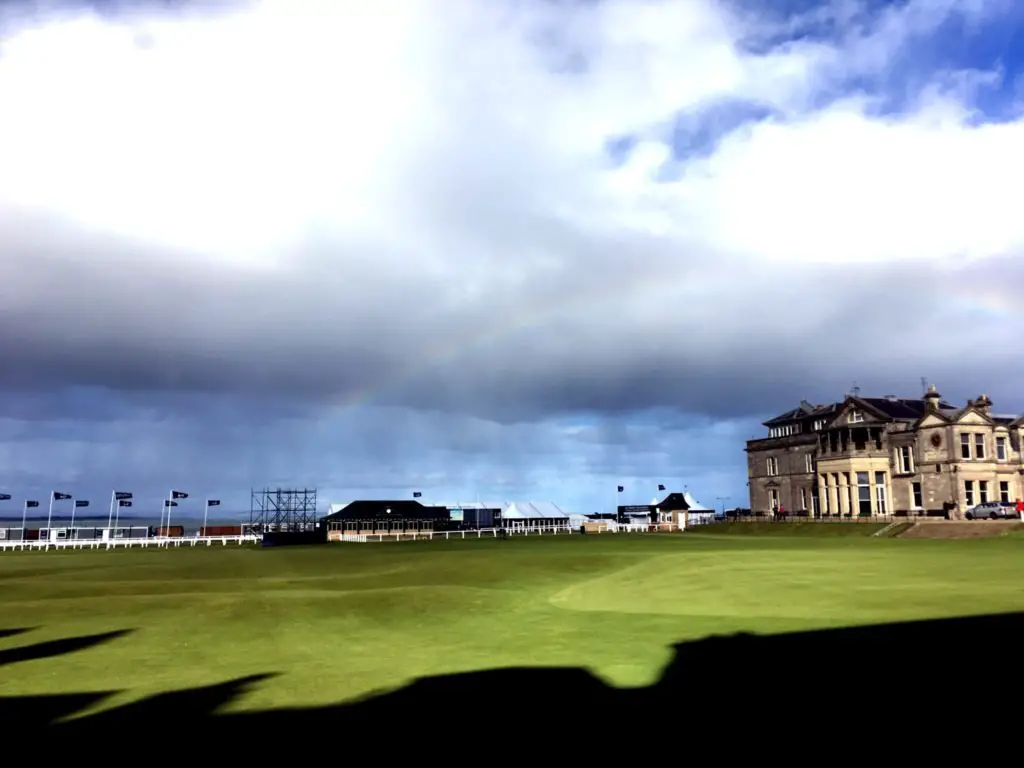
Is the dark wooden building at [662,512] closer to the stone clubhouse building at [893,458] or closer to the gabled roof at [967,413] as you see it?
the stone clubhouse building at [893,458]

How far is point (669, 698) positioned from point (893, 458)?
97.1 metres

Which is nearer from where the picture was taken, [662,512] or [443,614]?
[443,614]

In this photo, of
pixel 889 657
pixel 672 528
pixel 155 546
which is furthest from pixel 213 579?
pixel 672 528

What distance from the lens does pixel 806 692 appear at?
1331 cm

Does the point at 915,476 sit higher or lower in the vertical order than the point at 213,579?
higher

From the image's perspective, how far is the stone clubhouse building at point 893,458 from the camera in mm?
89562

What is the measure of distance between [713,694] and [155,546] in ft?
312

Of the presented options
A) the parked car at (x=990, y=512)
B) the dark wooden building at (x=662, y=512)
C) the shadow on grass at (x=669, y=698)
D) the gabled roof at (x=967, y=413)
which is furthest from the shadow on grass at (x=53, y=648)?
the dark wooden building at (x=662, y=512)

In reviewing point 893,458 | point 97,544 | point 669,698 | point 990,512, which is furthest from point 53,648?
point 893,458

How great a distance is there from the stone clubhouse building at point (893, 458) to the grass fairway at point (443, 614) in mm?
57744

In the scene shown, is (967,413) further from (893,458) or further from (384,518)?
(384,518)

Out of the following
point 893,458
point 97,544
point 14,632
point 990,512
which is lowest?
point 97,544

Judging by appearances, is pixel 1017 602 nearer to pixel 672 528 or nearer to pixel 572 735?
pixel 572 735

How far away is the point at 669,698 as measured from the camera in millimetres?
13414
